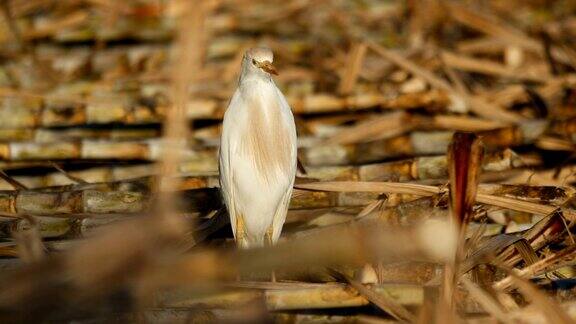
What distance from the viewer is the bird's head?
3551mm

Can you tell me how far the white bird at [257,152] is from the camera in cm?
349

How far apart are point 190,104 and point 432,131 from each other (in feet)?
3.71

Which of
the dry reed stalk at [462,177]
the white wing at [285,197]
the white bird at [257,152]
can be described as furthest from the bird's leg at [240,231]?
the dry reed stalk at [462,177]

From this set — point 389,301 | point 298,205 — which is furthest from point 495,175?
point 389,301

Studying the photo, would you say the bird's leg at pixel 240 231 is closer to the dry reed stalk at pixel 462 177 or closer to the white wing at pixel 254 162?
the white wing at pixel 254 162

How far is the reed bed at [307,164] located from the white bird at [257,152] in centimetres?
10

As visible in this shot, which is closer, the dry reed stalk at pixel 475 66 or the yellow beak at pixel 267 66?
the yellow beak at pixel 267 66

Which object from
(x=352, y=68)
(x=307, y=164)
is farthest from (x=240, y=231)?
(x=352, y=68)

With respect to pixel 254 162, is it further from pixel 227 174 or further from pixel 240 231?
pixel 240 231

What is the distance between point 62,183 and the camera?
403 cm

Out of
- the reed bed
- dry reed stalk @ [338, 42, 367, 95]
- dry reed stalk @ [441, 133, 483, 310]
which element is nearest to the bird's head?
the reed bed

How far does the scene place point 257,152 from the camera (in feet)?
11.5

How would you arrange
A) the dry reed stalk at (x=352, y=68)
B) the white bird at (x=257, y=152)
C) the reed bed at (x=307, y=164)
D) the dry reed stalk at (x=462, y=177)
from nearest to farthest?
the reed bed at (x=307, y=164) → the dry reed stalk at (x=462, y=177) → the white bird at (x=257, y=152) → the dry reed stalk at (x=352, y=68)

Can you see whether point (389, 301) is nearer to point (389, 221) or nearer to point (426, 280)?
point (426, 280)
